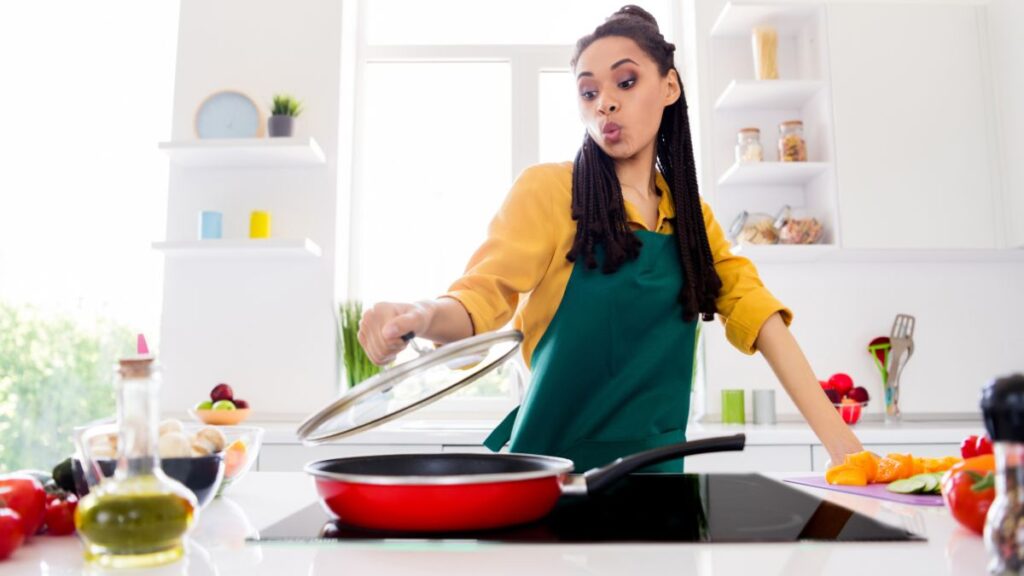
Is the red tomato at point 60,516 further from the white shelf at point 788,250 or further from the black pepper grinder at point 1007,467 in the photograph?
the white shelf at point 788,250

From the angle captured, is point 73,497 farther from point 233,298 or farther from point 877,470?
point 233,298

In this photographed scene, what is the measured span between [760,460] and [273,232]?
6.02 ft

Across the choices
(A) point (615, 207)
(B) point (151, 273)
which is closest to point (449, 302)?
(A) point (615, 207)

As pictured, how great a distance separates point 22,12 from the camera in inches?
132

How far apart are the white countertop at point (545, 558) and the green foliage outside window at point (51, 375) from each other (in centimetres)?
277

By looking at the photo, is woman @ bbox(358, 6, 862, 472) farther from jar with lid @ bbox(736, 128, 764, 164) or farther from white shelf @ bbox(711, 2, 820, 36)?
white shelf @ bbox(711, 2, 820, 36)

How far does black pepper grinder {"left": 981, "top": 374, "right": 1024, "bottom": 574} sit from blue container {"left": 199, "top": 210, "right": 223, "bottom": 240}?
2710 mm

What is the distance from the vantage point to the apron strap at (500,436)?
4.25ft

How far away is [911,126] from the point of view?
2.71 meters

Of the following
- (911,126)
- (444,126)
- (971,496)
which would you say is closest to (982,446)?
(971,496)

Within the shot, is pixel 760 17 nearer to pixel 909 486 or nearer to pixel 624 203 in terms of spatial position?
pixel 624 203

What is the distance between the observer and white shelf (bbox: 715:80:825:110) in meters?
2.74

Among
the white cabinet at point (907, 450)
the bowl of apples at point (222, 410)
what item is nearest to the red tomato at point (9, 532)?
the bowl of apples at point (222, 410)

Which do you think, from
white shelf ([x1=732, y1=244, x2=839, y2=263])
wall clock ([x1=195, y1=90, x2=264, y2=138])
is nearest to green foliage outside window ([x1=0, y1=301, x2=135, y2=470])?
wall clock ([x1=195, y1=90, x2=264, y2=138])
